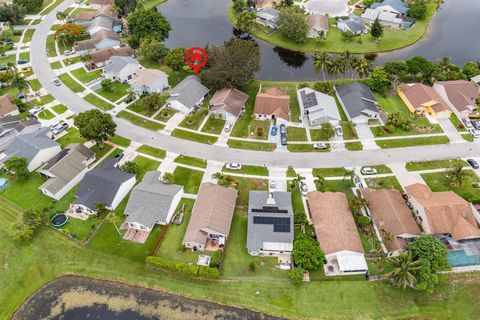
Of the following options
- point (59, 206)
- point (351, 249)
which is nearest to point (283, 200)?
point (351, 249)

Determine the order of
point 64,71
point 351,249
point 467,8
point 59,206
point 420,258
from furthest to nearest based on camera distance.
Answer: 1. point 467,8
2. point 64,71
3. point 59,206
4. point 351,249
5. point 420,258

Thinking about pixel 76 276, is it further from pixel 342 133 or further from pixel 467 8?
pixel 467 8

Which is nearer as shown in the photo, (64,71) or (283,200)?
(283,200)

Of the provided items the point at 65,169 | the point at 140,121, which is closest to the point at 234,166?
the point at 140,121

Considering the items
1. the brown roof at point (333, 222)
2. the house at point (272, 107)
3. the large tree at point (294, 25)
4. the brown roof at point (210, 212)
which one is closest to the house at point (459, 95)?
the house at point (272, 107)

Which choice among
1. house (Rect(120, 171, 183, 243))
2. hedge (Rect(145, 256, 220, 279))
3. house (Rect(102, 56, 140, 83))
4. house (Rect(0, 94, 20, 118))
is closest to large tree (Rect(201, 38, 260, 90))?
house (Rect(102, 56, 140, 83))

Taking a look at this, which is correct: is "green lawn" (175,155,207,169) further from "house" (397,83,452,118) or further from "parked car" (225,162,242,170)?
"house" (397,83,452,118)

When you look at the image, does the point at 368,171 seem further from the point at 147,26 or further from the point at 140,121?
the point at 147,26

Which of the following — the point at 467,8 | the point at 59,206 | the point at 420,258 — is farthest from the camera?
the point at 467,8
